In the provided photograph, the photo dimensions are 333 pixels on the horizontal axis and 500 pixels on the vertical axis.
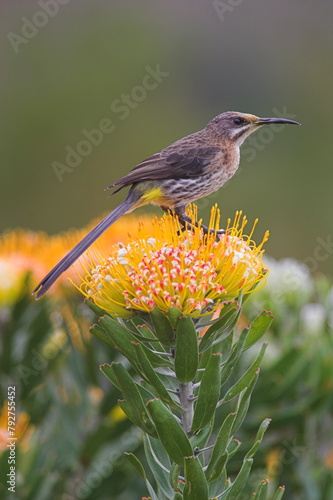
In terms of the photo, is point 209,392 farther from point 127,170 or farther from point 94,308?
point 127,170

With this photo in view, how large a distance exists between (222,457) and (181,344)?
322mm

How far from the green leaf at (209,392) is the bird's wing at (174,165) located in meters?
0.87

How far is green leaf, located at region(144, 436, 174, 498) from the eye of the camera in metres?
2.02

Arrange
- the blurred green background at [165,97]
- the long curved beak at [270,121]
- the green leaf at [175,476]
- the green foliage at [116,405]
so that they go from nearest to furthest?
the green leaf at [175,476], the long curved beak at [270,121], the green foliage at [116,405], the blurred green background at [165,97]

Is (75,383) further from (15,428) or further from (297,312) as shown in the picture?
(297,312)

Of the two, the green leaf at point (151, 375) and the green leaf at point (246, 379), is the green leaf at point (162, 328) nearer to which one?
the green leaf at point (151, 375)

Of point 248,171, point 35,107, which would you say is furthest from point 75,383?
point 35,107

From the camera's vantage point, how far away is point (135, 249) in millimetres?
2115

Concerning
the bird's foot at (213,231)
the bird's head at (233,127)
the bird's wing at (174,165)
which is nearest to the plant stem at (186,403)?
the bird's foot at (213,231)

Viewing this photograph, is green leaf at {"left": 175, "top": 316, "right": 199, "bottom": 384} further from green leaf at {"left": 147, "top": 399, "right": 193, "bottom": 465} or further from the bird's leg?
the bird's leg

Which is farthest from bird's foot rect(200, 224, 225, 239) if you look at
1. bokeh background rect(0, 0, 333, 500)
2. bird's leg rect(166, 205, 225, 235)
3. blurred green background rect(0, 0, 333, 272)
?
blurred green background rect(0, 0, 333, 272)

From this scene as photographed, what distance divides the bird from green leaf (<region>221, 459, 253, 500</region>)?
0.89m

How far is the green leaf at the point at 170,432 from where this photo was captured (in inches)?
72.7

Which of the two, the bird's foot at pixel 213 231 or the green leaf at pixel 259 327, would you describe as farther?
the bird's foot at pixel 213 231
